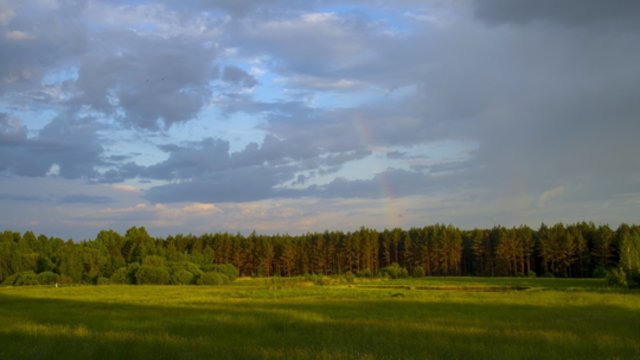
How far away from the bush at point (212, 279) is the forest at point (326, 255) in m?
0.21

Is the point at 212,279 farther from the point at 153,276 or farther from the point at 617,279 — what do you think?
the point at 617,279

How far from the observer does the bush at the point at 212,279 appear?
106875 millimetres

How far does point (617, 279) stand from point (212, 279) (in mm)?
68193

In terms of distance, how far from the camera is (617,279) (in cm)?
7712

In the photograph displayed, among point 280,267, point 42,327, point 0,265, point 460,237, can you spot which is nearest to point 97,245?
point 0,265

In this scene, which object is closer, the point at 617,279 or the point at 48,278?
the point at 617,279

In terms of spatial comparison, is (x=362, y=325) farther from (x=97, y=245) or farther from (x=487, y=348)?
(x=97, y=245)

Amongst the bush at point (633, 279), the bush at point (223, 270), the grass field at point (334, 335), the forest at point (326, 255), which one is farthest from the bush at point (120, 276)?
the bush at point (633, 279)

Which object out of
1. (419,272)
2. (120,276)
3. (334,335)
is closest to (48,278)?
(120,276)

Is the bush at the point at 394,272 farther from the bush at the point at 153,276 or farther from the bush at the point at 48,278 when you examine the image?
the bush at the point at 48,278

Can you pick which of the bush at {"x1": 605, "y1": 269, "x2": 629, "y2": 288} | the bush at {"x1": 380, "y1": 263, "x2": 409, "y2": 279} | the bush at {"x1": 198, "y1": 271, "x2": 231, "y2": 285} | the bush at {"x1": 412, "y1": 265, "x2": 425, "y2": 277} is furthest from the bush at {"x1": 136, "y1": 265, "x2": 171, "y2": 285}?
the bush at {"x1": 605, "y1": 269, "x2": 629, "y2": 288}

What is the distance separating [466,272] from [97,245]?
307ft

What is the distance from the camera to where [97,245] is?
13338 centimetres

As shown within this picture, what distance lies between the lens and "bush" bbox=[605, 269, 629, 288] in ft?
246
